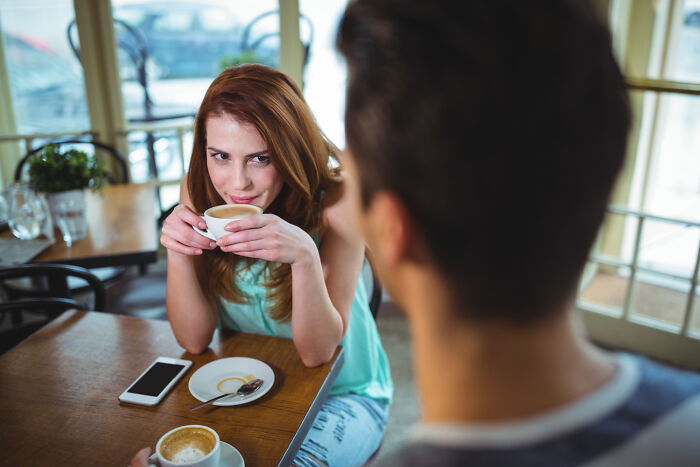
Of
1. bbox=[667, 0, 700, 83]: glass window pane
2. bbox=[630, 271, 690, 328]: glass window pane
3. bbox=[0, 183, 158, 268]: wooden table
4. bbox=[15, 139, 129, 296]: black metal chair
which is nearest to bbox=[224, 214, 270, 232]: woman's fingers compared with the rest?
bbox=[0, 183, 158, 268]: wooden table

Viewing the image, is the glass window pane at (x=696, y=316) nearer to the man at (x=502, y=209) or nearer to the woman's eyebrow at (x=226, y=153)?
the woman's eyebrow at (x=226, y=153)

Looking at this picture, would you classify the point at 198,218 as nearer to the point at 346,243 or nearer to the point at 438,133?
the point at 346,243

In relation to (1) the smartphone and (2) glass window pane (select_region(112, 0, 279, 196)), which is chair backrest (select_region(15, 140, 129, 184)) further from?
(1) the smartphone

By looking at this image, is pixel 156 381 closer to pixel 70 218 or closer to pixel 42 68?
pixel 70 218

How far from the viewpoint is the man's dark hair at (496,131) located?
45 centimetres

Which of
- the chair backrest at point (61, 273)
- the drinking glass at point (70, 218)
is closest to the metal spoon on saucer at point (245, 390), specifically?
the chair backrest at point (61, 273)

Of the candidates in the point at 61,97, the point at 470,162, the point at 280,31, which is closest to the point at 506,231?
the point at 470,162

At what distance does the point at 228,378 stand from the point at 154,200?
1.60 metres

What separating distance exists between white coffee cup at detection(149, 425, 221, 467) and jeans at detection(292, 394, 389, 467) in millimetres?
376

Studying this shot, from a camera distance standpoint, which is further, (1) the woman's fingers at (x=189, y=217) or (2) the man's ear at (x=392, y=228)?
(1) the woman's fingers at (x=189, y=217)

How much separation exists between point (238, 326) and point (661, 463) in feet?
4.06

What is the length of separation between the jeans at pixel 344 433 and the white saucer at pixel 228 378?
212mm

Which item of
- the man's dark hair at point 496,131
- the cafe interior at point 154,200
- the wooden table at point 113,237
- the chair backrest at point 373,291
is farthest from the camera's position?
the wooden table at point 113,237

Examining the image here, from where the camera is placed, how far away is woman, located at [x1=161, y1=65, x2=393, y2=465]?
128 cm
